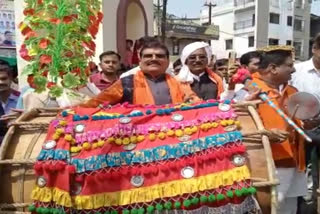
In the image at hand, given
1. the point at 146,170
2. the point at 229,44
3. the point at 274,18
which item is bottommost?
the point at 146,170

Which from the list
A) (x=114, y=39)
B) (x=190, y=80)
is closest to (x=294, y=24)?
(x=114, y=39)

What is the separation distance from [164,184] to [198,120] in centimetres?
37

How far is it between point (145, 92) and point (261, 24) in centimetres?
3072

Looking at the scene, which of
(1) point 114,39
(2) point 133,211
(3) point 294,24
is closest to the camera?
(2) point 133,211

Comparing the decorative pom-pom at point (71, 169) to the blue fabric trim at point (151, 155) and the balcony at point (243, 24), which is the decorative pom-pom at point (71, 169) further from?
the balcony at point (243, 24)

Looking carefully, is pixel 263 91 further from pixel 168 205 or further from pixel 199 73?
pixel 199 73

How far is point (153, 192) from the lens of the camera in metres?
1.98

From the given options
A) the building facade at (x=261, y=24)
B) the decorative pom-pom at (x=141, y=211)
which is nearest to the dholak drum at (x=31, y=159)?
the decorative pom-pom at (x=141, y=211)

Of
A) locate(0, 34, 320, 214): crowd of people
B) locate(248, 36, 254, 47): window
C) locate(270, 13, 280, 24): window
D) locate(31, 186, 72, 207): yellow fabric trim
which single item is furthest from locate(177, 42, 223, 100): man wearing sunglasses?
locate(270, 13, 280, 24): window

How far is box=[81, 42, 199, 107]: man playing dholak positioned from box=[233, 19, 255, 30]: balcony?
30704mm

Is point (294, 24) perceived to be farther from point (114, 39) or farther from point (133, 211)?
point (133, 211)

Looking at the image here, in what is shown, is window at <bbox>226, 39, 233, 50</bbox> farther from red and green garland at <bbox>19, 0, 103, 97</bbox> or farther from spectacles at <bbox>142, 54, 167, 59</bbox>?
red and green garland at <bbox>19, 0, 103, 97</bbox>

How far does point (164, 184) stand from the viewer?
78.4 inches

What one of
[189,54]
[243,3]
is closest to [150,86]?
[189,54]
